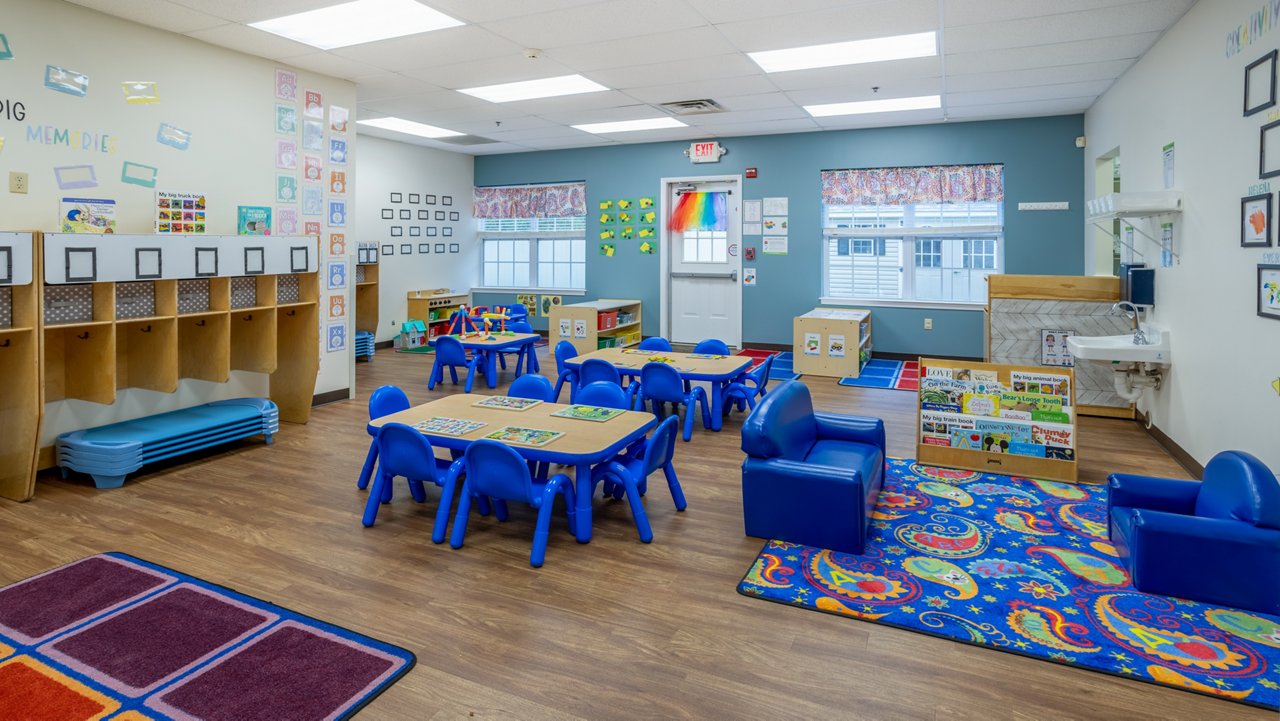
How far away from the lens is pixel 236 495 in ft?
→ 13.7

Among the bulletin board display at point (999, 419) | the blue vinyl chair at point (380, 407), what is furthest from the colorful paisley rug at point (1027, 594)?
the blue vinyl chair at point (380, 407)

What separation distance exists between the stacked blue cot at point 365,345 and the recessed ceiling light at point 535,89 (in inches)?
133

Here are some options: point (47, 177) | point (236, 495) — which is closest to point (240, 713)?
point (236, 495)

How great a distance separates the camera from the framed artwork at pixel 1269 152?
3.37 metres

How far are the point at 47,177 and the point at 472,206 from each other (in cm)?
717

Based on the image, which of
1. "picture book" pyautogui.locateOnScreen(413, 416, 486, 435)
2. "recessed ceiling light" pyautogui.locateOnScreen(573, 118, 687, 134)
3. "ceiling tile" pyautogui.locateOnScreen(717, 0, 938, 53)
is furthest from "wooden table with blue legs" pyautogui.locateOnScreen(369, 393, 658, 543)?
"recessed ceiling light" pyautogui.locateOnScreen(573, 118, 687, 134)

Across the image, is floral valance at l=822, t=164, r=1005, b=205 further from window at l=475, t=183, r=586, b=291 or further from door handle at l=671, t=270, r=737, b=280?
window at l=475, t=183, r=586, b=291

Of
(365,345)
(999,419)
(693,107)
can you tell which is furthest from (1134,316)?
(365,345)

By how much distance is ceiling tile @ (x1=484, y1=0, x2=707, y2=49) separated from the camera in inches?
179

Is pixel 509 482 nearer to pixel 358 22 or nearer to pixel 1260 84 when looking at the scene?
pixel 358 22

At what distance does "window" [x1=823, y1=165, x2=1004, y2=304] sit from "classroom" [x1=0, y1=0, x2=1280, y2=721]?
66mm

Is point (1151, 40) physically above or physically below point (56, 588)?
above

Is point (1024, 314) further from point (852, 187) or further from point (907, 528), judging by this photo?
point (907, 528)

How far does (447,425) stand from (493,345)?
135 inches
